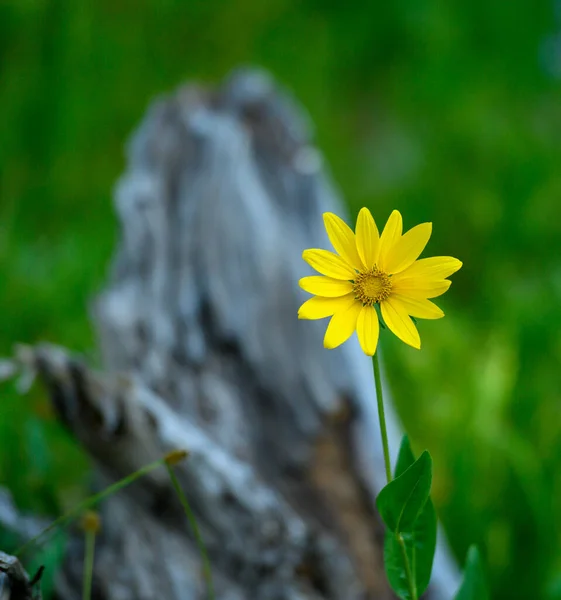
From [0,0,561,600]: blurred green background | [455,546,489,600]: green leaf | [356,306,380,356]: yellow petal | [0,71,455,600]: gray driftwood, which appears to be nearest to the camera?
[356,306,380,356]: yellow petal

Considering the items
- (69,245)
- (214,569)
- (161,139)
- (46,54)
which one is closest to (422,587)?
(214,569)

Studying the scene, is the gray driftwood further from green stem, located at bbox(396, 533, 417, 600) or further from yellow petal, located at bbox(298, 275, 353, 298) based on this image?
yellow petal, located at bbox(298, 275, 353, 298)

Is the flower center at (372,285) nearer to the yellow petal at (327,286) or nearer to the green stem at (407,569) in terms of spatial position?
the yellow petal at (327,286)

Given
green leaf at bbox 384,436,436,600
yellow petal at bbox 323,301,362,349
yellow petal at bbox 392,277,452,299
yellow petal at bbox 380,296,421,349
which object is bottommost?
green leaf at bbox 384,436,436,600

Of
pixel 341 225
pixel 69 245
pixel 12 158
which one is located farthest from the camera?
pixel 12 158

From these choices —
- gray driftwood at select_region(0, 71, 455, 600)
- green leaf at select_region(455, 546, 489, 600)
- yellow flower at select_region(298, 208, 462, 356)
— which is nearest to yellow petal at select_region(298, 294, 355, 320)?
yellow flower at select_region(298, 208, 462, 356)

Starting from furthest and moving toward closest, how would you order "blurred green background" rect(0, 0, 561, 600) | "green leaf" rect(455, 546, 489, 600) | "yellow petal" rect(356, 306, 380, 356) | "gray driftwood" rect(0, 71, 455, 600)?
"blurred green background" rect(0, 0, 561, 600)
"gray driftwood" rect(0, 71, 455, 600)
"green leaf" rect(455, 546, 489, 600)
"yellow petal" rect(356, 306, 380, 356)

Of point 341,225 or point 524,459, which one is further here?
point 524,459

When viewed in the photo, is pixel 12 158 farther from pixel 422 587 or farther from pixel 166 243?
pixel 422 587
